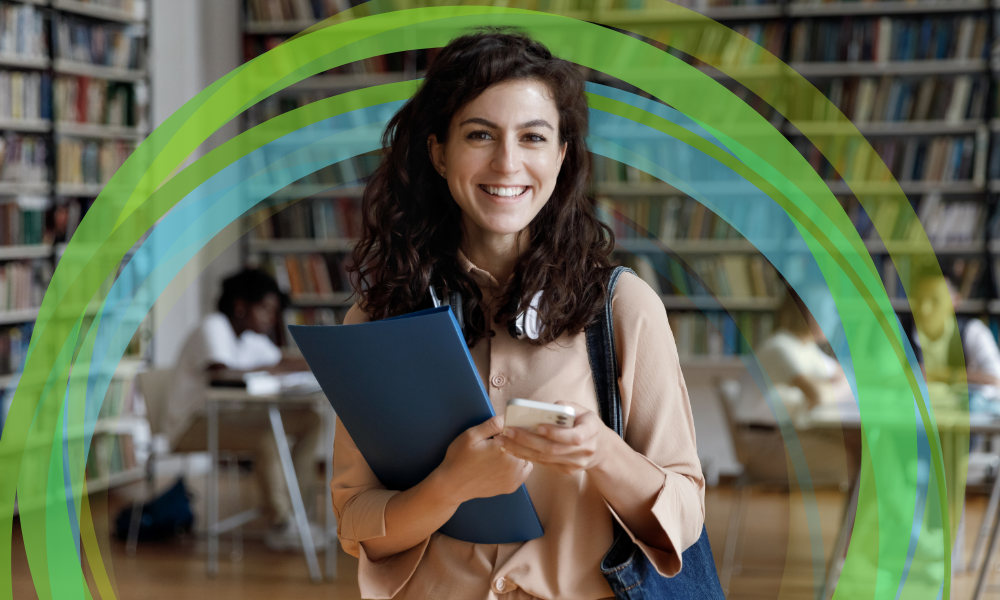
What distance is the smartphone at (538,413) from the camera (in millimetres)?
975

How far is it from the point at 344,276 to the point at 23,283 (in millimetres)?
2101

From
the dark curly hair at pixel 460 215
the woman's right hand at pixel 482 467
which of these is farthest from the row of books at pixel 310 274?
the woman's right hand at pixel 482 467

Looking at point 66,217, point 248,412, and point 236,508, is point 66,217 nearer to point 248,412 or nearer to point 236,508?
point 248,412

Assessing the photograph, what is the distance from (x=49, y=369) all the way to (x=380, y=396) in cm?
501

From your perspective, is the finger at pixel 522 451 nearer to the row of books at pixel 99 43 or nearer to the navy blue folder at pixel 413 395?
the navy blue folder at pixel 413 395

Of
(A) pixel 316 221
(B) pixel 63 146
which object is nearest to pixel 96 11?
(B) pixel 63 146

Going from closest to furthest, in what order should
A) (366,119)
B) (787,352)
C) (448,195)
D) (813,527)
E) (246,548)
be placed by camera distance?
1. (448,195)
2. (787,352)
3. (246,548)
4. (813,527)
5. (366,119)

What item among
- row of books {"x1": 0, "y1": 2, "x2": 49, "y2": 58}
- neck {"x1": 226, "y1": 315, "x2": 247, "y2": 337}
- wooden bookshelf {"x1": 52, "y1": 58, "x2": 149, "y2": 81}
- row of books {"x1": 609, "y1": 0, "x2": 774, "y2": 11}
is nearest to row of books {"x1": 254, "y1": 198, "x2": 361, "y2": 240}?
wooden bookshelf {"x1": 52, "y1": 58, "x2": 149, "y2": 81}

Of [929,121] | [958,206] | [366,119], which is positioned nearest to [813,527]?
[958,206]

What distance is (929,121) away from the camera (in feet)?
18.4

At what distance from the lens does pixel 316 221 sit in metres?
6.48

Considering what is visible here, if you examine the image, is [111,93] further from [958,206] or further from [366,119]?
[958,206]

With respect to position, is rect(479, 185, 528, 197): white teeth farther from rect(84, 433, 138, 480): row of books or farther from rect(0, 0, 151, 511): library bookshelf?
rect(84, 433, 138, 480): row of books

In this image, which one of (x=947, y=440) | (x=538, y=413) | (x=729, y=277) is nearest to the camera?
(x=538, y=413)
